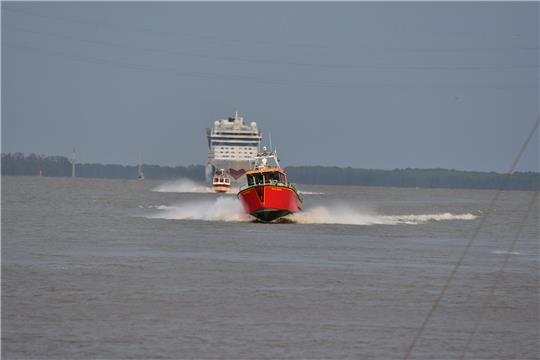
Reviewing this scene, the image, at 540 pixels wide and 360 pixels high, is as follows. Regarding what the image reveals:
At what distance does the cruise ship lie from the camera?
158 meters

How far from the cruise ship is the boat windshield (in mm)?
98430

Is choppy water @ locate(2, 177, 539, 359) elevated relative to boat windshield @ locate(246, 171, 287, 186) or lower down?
lower down

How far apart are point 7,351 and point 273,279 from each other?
1307cm

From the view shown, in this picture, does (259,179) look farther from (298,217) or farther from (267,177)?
(298,217)

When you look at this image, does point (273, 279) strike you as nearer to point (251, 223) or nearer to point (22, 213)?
point (251, 223)

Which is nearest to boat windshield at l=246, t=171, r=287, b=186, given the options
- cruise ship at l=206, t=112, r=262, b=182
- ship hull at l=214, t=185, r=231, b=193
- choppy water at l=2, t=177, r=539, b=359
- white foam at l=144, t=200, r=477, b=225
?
choppy water at l=2, t=177, r=539, b=359

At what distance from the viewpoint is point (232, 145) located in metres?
162

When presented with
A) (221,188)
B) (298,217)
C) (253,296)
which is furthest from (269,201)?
(221,188)

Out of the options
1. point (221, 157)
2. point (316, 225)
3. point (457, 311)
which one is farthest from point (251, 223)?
point (221, 157)

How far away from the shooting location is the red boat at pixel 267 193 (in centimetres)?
5534

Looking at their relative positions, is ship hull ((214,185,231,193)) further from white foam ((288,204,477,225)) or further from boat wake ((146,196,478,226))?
white foam ((288,204,477,225))

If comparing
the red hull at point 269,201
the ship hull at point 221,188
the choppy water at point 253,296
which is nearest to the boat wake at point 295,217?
the red hull at point 269,201

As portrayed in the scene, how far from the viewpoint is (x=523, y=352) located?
20.5 meters

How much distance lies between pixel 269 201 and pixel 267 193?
38.9 inches
